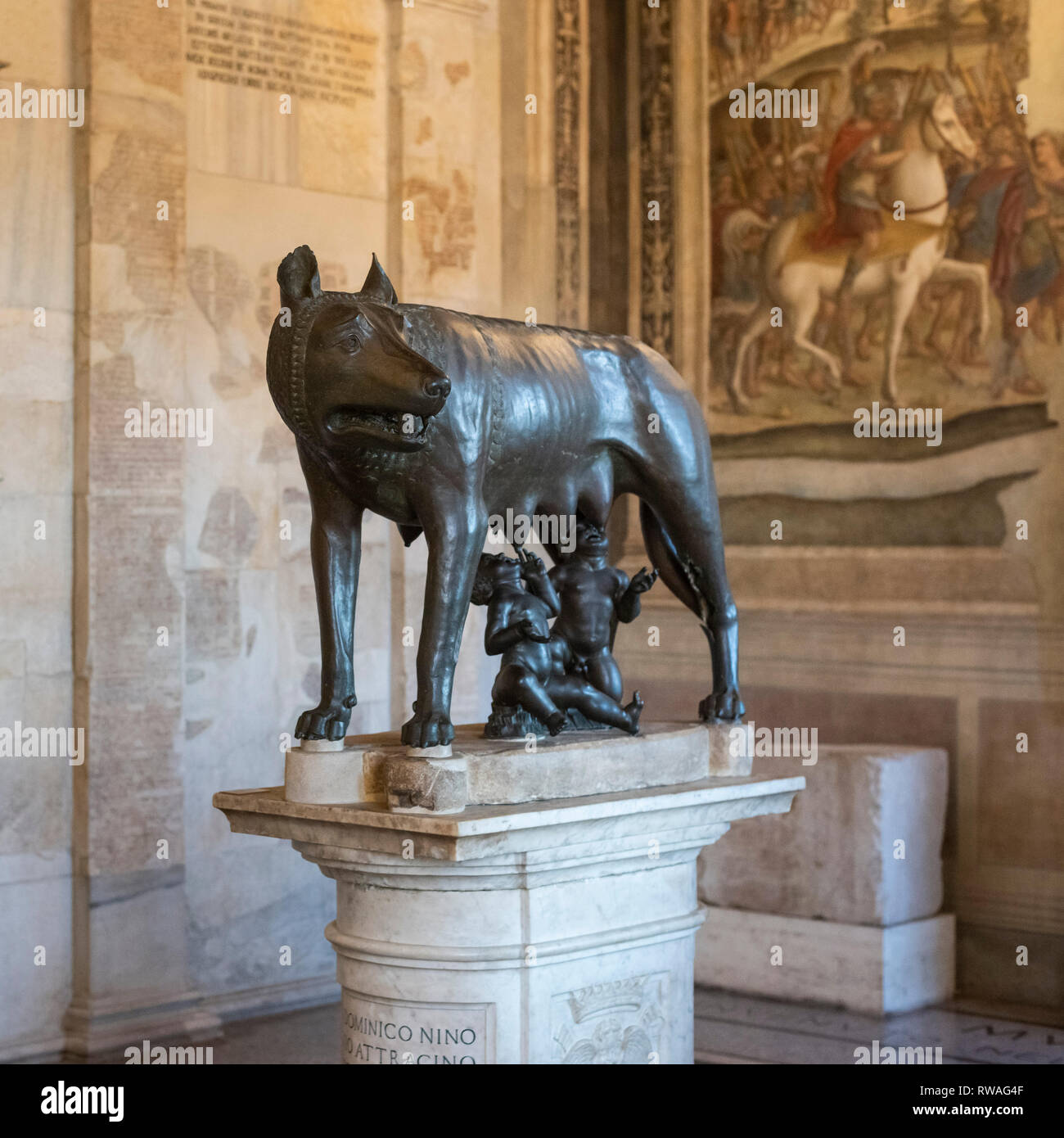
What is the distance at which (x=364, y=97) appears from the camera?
770cm

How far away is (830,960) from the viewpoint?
7.35 m

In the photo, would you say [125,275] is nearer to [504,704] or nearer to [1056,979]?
[504,704]

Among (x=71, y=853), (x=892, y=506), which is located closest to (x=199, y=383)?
(x=71, y=853)

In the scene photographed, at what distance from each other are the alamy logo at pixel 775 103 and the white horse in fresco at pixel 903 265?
1.83 ft

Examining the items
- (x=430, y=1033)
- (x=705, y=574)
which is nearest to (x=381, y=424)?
(x=705, y=574)

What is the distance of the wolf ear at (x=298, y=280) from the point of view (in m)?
4.13

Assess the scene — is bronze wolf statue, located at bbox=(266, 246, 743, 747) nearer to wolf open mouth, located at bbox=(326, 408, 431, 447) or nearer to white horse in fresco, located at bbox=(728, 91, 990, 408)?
wolf open mouth, located at bbox=(326, 408, 431, 447)

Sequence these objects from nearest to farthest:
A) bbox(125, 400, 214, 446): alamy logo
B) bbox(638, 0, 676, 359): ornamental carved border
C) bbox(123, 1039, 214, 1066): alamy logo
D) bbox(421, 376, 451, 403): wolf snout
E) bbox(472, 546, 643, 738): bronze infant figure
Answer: bbox(421, 376, 451, 403): wolf snout < bbox(472, 546, 643, 738): bronze infant figure < bbox(123, 1039, 214, 1066): alamy logo < bbox(125, 400, 214, 446): alamy logo < bbox(638, 0, 676, 359): ornamental carved border

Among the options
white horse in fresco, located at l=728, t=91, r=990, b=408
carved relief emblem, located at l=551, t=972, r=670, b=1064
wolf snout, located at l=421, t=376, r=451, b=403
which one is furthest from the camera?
white horse in fresco, located at l=728, t=91, r=990, b=408

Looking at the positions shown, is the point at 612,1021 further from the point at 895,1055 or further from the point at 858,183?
the point at 858,183

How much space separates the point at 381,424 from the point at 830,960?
431 centimetres

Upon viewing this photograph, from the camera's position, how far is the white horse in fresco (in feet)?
26.2

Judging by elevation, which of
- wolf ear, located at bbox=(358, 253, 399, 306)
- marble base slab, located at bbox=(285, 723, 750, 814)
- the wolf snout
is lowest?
marble base slab, located at bbox=(285, 723, 750, 814)

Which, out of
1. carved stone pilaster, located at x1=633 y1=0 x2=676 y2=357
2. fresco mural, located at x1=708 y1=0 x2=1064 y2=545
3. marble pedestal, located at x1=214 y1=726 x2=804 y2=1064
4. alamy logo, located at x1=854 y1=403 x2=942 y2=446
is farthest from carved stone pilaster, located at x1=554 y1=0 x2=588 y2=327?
marble pedestal, located at x1=214 y1=726 x2=804 y2=1064
